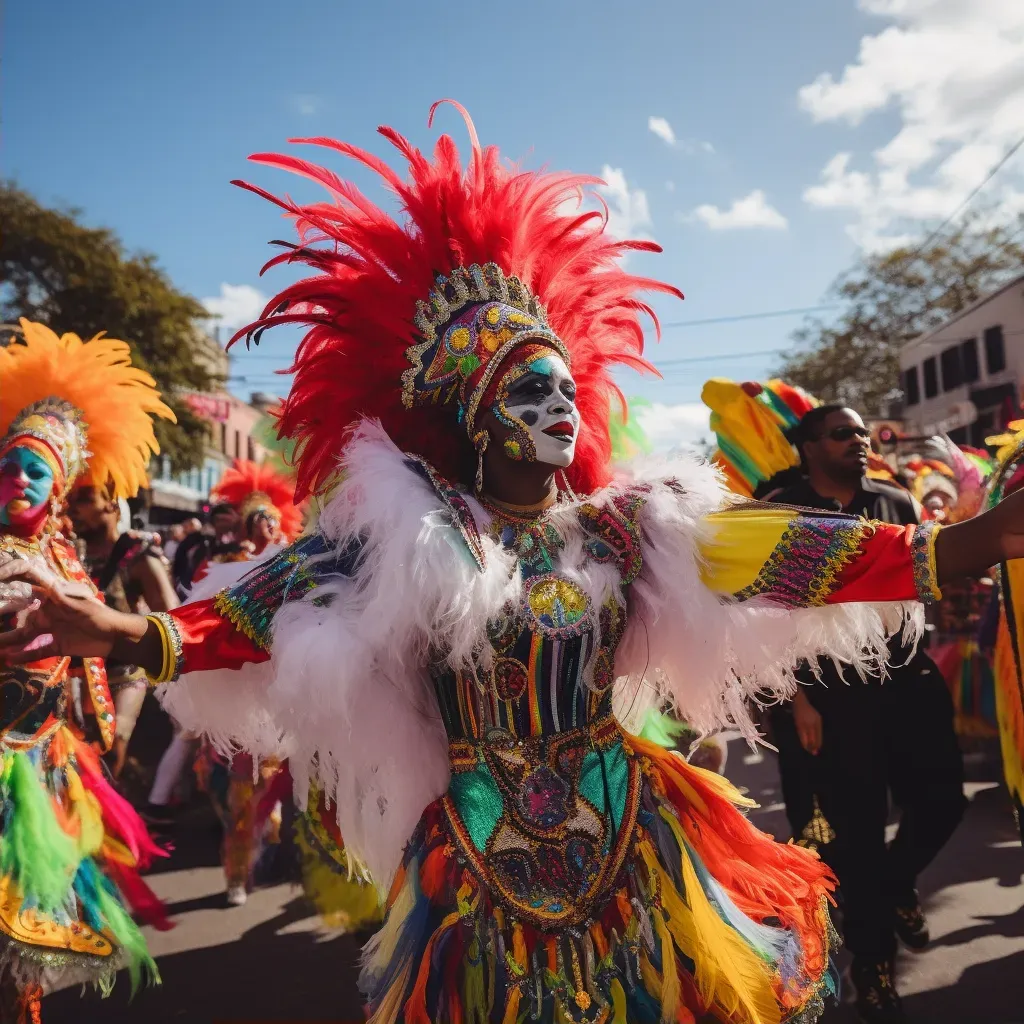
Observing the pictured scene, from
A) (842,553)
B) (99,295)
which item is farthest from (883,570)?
(99,295)

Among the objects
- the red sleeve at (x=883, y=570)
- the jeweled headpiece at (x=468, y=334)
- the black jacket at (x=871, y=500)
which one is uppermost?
the jeweled headpiece at (x=468, y=334)

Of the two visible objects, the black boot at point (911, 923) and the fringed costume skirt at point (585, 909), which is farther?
the black boot at point (911, 923)

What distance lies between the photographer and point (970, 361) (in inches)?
1051

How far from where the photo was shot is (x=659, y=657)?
95.1 inches

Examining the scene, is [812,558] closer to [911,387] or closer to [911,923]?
[911,923]

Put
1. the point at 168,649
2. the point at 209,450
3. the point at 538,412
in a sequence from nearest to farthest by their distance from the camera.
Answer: the point at 168,649, the point at 538,412, the point at 209,450

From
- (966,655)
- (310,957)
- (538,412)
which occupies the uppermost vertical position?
(538,412)

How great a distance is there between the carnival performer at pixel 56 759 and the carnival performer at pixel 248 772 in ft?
1.73

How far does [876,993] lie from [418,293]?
2.88 metres

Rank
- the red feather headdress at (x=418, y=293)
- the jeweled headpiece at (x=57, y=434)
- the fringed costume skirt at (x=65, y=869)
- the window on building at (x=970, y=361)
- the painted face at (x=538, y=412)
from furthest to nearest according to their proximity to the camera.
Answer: the window on building at (x=970, y=361) → the jeweled headpiece at (x=57, y=434) → the fringed costume skirt at (x=65, y=869) → the red feather headdress at (x=418, y=293) → the painted face at (x=538, y=412)

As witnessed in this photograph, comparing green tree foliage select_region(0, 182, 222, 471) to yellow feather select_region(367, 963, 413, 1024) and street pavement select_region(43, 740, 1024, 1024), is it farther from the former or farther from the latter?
yellow feather select_region(367, 963, 413, 1024)

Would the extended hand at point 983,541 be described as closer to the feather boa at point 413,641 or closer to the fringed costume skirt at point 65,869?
the feather boa at point 413,641

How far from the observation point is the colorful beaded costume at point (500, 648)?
209cm

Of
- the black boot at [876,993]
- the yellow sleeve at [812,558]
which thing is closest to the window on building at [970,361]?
the black boot at [876,993]
